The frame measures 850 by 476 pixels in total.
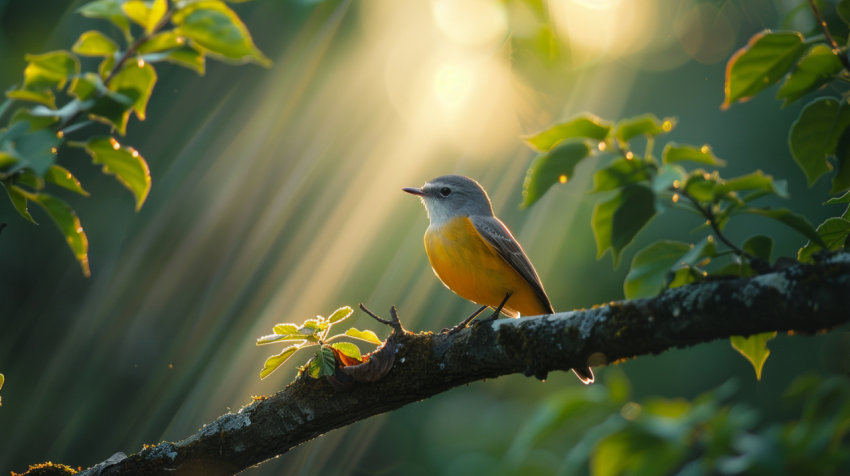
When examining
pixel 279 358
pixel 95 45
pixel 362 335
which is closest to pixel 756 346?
pixel 362 335

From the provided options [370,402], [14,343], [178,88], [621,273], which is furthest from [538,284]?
[14,343]

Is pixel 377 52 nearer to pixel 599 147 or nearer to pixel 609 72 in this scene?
pixel 609 72

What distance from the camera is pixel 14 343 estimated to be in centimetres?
670

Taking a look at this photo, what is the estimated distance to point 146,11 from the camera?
1354 millimetres

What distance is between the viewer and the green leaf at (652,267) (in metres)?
1.56

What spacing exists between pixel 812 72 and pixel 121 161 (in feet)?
6.55

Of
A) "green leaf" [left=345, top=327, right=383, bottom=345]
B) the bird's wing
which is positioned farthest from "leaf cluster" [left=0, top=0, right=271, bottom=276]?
the bird's wing

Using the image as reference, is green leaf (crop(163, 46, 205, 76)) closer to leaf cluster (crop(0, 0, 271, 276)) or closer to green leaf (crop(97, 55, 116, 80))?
leaf cluster (crop(0, 0, 271, 276))

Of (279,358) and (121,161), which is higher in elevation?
(121,161)

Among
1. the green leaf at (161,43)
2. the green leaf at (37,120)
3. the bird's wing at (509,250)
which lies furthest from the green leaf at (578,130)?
the bird's wing at (509,250)

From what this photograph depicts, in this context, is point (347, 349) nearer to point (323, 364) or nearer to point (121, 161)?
point (323, 364)

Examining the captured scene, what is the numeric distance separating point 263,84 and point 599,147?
294 inches

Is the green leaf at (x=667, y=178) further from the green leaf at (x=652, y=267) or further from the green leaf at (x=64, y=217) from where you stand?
the green leaf at (x=64, y=217)

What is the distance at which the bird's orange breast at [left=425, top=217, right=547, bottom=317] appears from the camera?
372 cm
